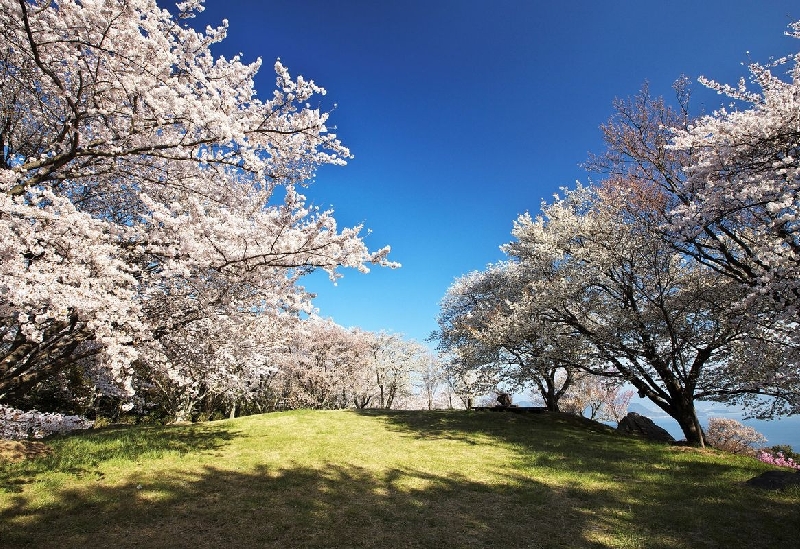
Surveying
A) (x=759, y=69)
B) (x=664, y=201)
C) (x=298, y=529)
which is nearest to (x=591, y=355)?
(x=664, y=201)

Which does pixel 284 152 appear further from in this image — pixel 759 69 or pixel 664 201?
pixel 664 201

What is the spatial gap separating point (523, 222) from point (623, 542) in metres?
16.0

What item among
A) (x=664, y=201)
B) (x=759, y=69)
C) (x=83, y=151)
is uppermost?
(x=759, y=69)

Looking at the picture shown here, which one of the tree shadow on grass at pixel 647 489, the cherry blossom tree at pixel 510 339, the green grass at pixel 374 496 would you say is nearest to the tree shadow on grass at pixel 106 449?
the green grass at pixel 374 496

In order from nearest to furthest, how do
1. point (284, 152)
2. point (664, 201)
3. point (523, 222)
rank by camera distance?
point (284, 152), point (664, 201), point (523, 222)

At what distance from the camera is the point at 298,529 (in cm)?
671

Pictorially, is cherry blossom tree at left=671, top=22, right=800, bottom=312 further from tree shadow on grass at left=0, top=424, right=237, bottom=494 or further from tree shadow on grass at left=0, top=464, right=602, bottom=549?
tree shadow on grass at left=0, top=424, right=237, bottom=494

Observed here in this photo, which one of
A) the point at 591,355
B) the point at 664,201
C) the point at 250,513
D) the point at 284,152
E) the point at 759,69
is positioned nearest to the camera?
the point at 250,513

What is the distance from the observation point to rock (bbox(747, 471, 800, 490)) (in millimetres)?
8731

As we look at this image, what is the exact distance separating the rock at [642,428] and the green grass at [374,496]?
19.4ft

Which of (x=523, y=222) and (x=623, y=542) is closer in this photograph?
(x=623, y=542)

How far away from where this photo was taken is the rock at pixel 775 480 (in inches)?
344

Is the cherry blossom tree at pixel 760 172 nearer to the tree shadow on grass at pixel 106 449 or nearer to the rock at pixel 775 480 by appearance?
the rock at pixel 775 480

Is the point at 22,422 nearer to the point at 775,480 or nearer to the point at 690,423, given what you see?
the point at 775,480
